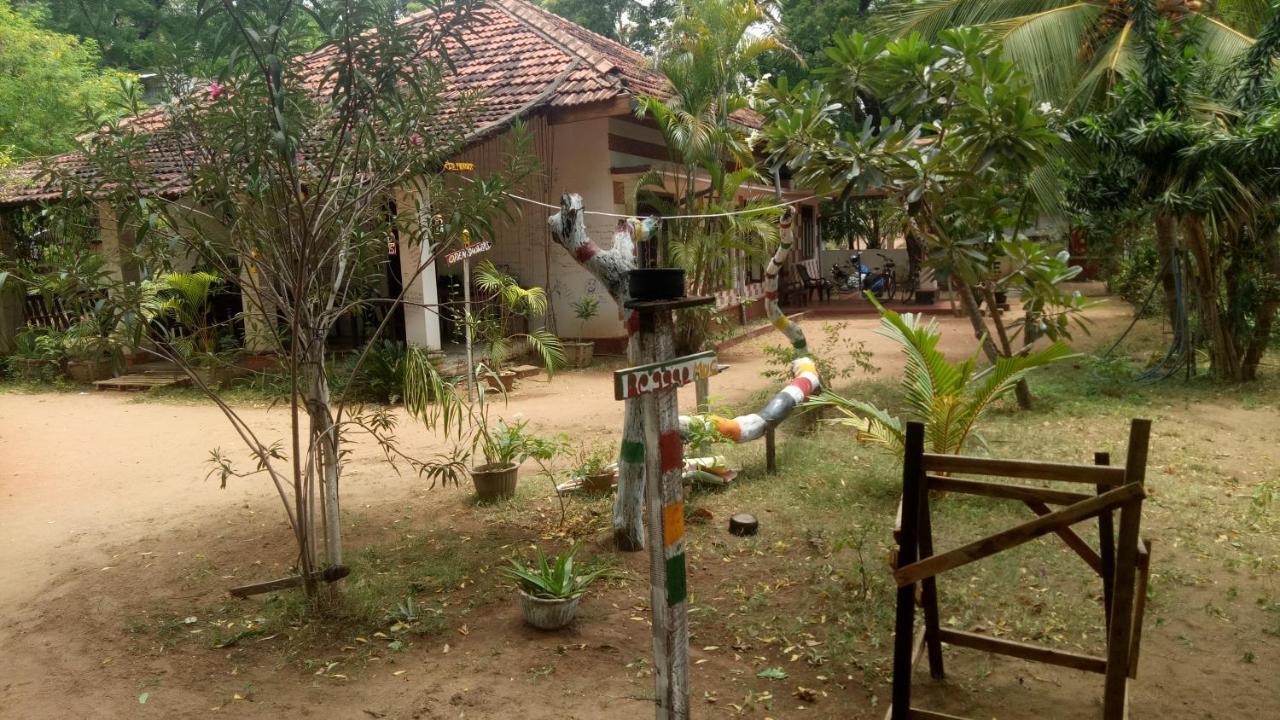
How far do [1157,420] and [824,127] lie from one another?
3.76 meters

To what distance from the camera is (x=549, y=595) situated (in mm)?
3801

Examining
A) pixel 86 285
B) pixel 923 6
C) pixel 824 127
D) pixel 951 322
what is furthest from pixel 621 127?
pixel 86 285

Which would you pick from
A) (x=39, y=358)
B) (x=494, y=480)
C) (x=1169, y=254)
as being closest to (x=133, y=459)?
(x=494, y=480)

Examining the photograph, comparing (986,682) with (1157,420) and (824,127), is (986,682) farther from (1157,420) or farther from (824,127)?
(1157,420)

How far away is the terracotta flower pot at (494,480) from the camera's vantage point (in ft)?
18.2

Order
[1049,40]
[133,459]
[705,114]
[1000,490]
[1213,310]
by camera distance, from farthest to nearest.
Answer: [705,114], [1049,40], [1213,310], [133,459], [1000,490]

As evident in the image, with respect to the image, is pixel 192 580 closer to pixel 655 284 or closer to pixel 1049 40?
pixel 655 284

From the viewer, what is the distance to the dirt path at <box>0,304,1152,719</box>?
4.18 m

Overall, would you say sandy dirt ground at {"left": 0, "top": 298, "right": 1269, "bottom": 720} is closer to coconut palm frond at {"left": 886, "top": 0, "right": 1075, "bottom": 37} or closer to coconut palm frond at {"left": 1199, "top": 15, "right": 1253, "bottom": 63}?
coconut palm frond at {"left": 886, "top": 0, "right": 1075, "bottom": 37}

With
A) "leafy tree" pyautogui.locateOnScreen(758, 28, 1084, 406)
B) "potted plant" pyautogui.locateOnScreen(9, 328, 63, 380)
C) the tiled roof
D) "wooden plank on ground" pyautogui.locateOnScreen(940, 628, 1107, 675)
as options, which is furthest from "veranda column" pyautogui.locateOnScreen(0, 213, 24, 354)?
"wooden plank on ground" pyautogui.locateOnScreen(940, 628, 1107, 675)

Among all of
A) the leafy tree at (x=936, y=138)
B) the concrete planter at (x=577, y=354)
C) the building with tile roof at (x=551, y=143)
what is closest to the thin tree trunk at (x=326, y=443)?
the leafy tree at (x=936, y=138)

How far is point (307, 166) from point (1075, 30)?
9110 millimetres

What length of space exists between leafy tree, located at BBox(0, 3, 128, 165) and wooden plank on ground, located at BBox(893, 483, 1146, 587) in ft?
48.3

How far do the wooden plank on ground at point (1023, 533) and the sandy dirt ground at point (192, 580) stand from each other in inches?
36.8
